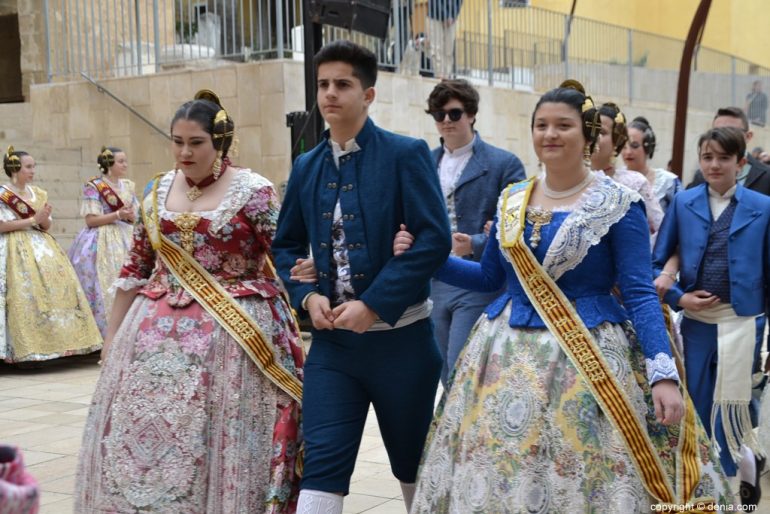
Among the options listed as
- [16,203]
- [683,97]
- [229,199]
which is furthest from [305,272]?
[16,203]

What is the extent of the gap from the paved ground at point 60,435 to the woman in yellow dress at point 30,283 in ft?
0.87

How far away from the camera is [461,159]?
5.52 m

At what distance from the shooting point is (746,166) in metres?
6.20

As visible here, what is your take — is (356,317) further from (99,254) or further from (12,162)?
(99,254)

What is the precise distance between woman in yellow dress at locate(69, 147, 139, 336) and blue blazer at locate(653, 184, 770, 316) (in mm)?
Result: 6805

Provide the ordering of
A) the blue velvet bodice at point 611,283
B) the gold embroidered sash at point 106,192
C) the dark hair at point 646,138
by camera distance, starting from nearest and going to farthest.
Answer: the blue velvet bodice at point 611,283
the dark hair at point 646,138
the gold embroidered sash at point 106,192

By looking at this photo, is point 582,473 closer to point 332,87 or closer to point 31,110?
point 332,87

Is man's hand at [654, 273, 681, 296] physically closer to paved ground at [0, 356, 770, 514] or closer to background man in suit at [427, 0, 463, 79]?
paved ground at [0, 356, 770, 514]

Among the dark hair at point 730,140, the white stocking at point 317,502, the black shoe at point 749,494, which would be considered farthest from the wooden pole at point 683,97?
the white stocking at point 317,502

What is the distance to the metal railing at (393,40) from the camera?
1201cm

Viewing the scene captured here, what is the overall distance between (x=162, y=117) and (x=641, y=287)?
32.5 ft

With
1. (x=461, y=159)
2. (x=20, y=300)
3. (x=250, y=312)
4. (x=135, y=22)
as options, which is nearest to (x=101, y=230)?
(x=20, y=300)

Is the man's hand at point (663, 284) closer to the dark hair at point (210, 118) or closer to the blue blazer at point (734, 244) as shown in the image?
the blue blazer at point (734, 244)

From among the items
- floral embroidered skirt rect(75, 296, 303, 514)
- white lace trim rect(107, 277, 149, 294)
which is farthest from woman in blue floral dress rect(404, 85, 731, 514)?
white lace trim rect(107, 277, 149, 294)
